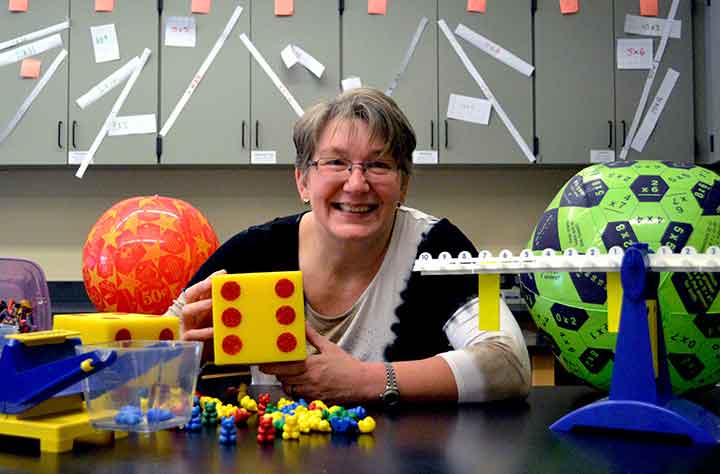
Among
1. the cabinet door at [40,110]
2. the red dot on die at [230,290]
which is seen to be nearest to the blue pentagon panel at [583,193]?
the red dot on die at [230,290]

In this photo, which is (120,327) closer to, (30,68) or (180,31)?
(180,31)

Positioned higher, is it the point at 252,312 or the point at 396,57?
the point at 396,57

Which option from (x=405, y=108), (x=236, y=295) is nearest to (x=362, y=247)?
(x=236, y=295)

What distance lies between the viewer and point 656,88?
10.2 ft

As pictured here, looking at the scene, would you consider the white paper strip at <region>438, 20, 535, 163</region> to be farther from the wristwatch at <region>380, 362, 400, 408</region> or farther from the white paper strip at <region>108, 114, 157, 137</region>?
the wristwatch at <region>380, 362, 400, 408</region>

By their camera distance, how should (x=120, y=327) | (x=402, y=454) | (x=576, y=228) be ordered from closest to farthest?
(x=402, y=454)
(x=120, y=327)
(x=576, y=228)

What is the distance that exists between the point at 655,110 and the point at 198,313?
2544 mm

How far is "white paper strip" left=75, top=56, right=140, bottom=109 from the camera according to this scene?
10.2 feet

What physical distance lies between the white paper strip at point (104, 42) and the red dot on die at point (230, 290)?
2480mm

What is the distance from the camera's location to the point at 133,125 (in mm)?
3094

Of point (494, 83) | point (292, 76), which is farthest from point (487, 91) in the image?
point (292, 76)

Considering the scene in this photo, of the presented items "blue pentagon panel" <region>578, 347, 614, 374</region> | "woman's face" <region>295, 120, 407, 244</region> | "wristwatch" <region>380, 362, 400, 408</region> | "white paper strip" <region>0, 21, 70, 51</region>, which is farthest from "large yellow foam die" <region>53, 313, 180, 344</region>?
"white paper strip" <region>0, 21, 70, 51</region>

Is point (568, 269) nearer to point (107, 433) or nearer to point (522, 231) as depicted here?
point (107, 433)

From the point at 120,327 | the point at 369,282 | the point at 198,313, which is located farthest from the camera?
the point at 369,282
